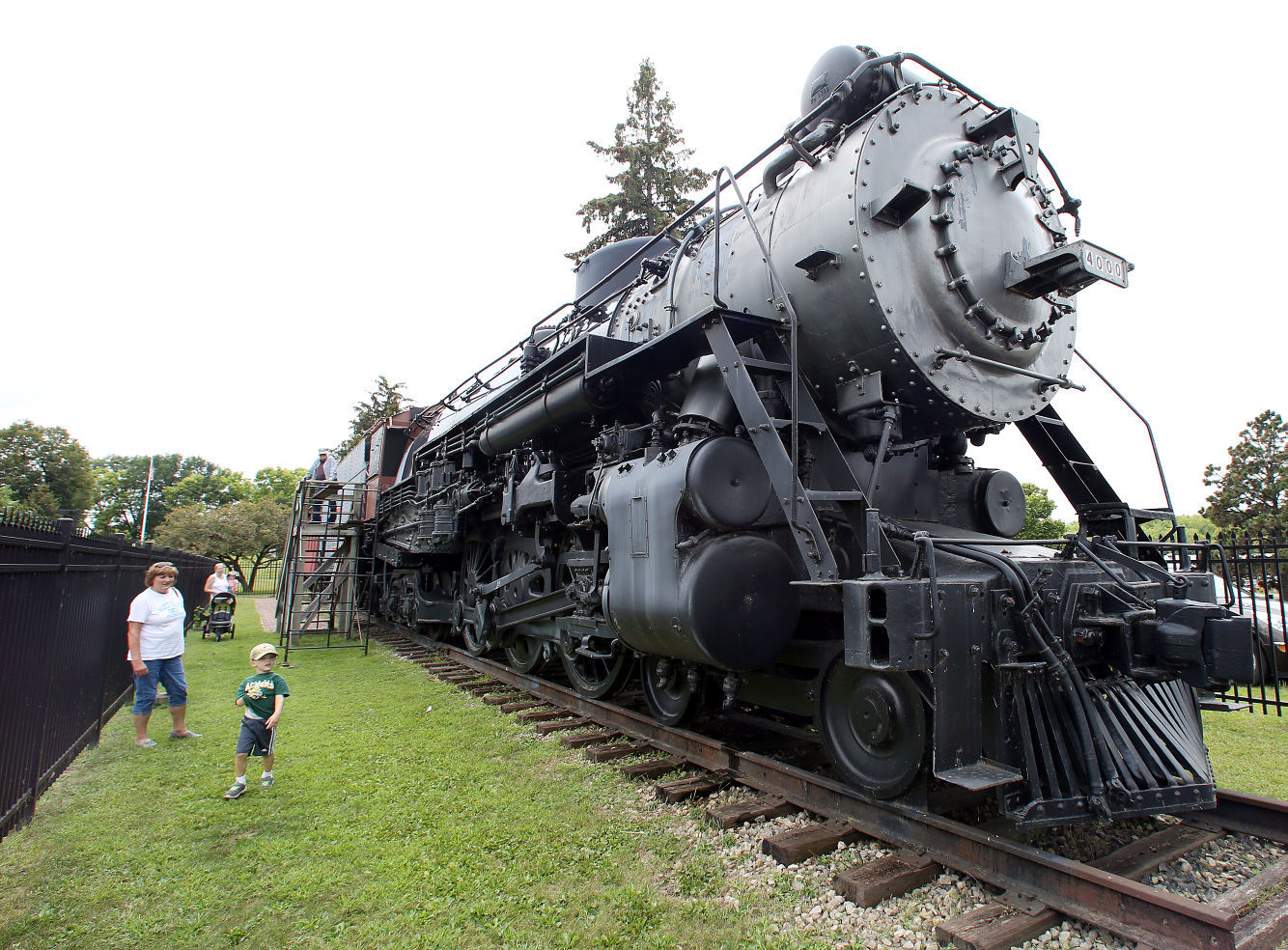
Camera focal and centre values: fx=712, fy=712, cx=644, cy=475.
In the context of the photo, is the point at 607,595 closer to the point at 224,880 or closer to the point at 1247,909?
the point at 224,880

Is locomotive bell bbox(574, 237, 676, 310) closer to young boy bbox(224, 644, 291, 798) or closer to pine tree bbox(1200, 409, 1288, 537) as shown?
young boy bbox(224, 644, 291, 798)

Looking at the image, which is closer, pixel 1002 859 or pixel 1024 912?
pixel 1024 912

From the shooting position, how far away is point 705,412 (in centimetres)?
425

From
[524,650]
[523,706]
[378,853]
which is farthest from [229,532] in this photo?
[378,853]

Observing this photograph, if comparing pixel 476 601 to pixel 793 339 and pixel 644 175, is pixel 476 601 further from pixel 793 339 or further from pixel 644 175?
pixel 644 175

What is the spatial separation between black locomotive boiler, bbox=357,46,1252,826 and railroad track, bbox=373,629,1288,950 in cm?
22

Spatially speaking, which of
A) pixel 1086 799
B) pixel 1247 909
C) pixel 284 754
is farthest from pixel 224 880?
pixel 1247 909

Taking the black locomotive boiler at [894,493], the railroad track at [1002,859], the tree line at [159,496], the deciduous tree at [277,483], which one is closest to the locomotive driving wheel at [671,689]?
the black locomotive boiler at [894,493]

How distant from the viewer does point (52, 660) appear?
4.50m

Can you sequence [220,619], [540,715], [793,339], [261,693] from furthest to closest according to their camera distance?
[220,619] < [540,715] < [261,693] < [793,339]

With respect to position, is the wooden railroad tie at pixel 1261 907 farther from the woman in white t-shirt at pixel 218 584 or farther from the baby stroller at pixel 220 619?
the woman in white t-shirt at pixel 218 584

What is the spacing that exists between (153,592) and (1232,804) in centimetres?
733

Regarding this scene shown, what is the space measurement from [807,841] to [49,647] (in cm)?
464

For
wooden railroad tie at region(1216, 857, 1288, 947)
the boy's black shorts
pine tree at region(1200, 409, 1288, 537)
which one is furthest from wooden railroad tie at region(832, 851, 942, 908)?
pine tree at region(1200, 409, 1288, 537)
